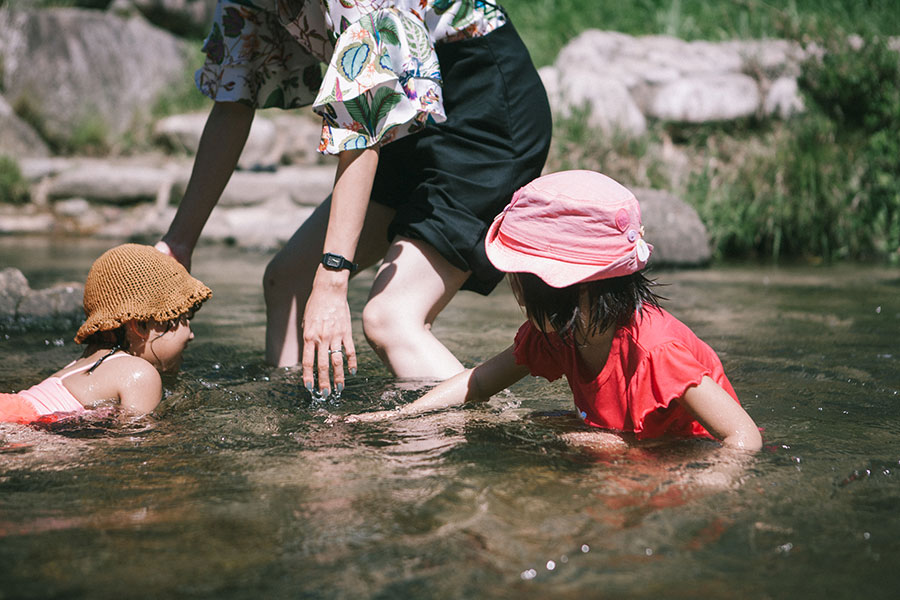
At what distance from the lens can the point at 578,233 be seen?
2320 millimetres

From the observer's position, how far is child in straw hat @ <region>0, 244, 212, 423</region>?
9.57 ft

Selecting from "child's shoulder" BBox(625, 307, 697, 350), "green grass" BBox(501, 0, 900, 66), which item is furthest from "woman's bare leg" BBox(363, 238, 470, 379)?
"green grass" BBox(501, 0, 900, 66)

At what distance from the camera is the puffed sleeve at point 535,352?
266cm

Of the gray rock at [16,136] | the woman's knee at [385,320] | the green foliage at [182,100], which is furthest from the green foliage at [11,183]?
the woman's knee at [385,320]

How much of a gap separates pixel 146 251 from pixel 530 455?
1.58 meters

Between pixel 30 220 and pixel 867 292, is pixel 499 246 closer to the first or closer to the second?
pixel 867 292

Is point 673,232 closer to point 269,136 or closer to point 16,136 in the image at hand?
point 269,136

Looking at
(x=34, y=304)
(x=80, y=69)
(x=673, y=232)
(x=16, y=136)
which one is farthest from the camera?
(x=80, y=69)

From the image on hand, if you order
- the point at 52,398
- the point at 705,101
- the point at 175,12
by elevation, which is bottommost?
the point at 52,398

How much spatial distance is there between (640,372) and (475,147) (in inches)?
34.6

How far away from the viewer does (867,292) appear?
5297 mm

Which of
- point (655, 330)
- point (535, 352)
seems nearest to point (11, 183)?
point (535, 352)

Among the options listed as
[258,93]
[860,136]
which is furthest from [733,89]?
[258,93]

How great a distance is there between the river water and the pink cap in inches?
17.9
